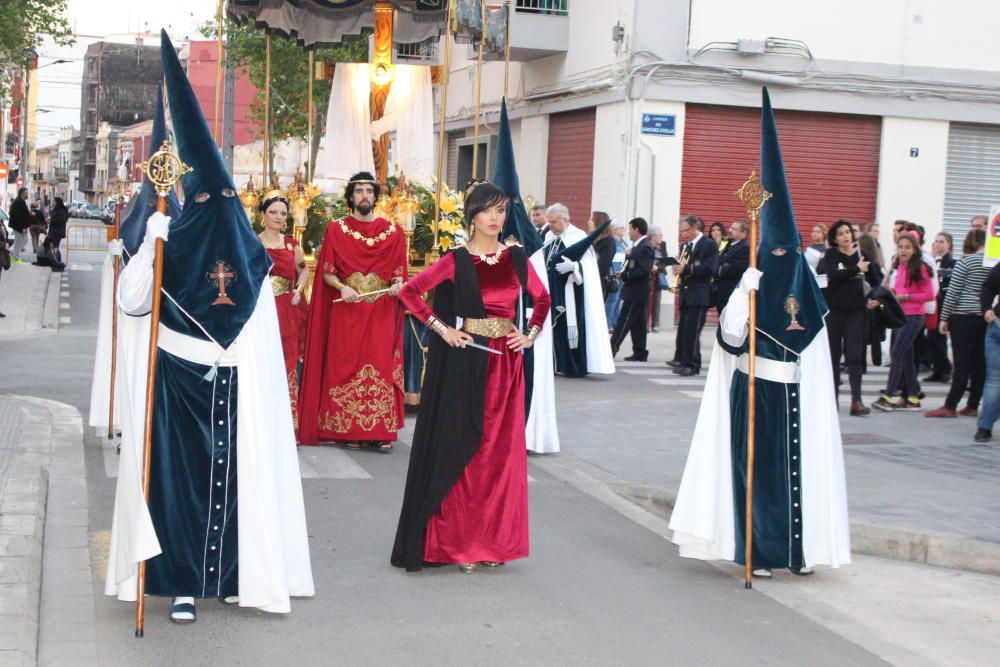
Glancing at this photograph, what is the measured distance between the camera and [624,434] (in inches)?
467

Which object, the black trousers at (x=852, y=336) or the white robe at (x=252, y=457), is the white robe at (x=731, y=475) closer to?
the white robe at (x=252, y=457)

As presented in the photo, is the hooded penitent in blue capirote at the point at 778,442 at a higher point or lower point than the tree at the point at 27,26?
lower

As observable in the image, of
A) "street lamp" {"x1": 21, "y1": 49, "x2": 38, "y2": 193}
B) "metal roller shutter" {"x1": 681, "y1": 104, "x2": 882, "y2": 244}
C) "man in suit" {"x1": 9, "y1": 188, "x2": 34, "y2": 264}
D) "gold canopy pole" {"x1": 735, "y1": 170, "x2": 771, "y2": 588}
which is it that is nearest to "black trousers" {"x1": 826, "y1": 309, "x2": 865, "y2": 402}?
"gold canopy pole" {"x1": 735, "y1": 170, "x2": 771, "y2": 588}

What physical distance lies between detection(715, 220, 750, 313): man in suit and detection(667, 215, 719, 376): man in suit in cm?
110

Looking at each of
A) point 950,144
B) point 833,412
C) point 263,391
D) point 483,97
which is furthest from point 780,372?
point 483,97

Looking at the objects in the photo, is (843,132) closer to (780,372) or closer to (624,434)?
(624,434)

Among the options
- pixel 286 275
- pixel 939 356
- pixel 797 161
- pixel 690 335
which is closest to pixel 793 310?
pixel 286 275

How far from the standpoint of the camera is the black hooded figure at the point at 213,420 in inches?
221

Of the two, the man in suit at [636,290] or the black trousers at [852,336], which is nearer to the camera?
the black trousers at [852,336]

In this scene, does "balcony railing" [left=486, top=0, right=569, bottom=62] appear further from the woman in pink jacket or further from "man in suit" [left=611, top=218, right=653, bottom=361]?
the woman in pink jacket

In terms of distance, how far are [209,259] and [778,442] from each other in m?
3.09

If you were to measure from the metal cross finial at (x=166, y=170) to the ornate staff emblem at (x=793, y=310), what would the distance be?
3133 mm

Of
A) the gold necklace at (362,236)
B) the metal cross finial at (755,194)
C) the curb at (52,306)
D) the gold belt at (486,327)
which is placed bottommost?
the curb at (52,306)

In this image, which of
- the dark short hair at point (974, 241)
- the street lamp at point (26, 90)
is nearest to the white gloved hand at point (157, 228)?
the dark short hair at point (974, 241)
